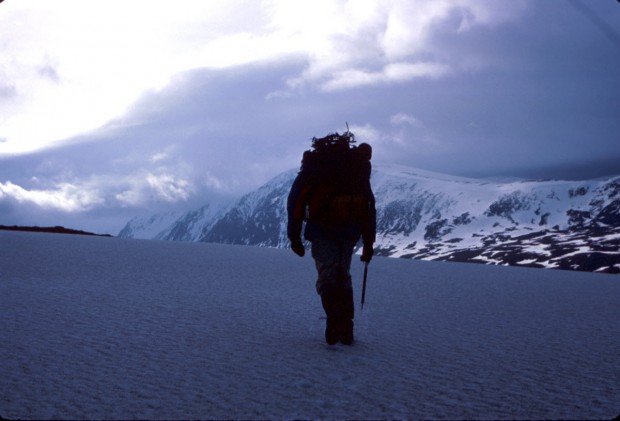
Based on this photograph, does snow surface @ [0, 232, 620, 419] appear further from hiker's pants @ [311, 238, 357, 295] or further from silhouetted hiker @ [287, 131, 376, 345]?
silhouetted hiker @ [287, 131, 376, 345]

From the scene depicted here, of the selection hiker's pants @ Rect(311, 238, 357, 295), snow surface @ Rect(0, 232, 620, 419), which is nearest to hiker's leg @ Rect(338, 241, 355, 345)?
hiker's pants @ Rect(311, 238, 357, 295)

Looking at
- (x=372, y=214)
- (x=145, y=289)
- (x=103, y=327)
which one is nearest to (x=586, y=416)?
(x=372, y=214)

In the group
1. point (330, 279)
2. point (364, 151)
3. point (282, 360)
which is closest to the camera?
point (282, 360)

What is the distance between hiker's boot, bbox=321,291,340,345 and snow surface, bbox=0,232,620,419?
13cm

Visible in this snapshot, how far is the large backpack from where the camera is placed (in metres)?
7.15

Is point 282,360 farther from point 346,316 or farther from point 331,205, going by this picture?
point 331,205

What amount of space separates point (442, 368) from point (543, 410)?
140 cm

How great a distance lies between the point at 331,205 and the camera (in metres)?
7.15

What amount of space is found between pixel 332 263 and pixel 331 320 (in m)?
0.71

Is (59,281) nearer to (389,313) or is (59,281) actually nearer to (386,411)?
(389,313)

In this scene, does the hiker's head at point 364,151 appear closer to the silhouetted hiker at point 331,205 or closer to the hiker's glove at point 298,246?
the silhouetted hiker at point 331,205

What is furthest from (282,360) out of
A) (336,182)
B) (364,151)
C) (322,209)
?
(364,151)

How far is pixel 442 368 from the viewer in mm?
5707

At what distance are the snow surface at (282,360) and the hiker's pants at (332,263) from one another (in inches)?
29.2
